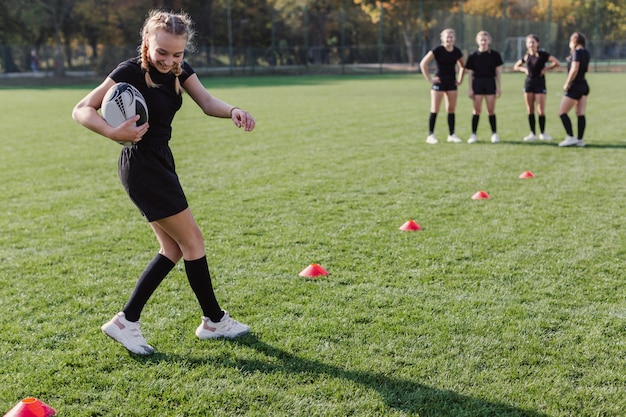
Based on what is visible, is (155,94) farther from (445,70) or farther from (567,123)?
(567,123)

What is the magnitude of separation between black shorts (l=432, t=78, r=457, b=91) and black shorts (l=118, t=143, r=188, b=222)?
9.17 metres

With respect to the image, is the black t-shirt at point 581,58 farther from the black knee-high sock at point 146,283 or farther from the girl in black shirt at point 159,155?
the black knee-high sock at point 146,283

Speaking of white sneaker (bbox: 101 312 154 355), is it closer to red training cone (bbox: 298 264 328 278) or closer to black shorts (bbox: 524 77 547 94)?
red training cone (bbox: 298 264 328 278)

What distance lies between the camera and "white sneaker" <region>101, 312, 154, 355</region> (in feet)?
12.3

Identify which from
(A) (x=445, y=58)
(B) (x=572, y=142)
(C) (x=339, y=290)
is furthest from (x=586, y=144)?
(C) (x=339, y=290)

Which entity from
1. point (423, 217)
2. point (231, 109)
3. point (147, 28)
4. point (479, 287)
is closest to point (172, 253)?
point (231, 109)

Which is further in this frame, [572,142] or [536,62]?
[536,62]

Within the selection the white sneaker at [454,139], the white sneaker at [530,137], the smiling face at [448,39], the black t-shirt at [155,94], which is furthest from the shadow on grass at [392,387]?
the white sneaker at [530,137]

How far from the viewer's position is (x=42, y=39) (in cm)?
4981

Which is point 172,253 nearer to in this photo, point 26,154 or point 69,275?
point 69,275

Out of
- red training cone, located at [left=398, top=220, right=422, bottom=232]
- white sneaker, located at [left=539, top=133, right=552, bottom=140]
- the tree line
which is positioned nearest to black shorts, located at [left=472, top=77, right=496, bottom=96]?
white sneaker, located at [left=539, top=133, right=552, bottom=140]

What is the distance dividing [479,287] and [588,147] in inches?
308

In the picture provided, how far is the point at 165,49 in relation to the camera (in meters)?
3.28

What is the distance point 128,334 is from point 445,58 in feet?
30.5
